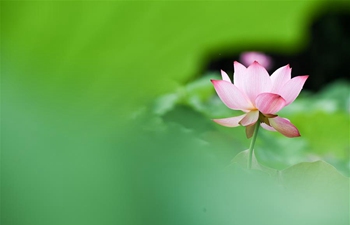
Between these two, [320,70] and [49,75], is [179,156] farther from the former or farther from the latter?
[320,70]

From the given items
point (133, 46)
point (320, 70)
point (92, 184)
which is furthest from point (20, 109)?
point (320, 70)

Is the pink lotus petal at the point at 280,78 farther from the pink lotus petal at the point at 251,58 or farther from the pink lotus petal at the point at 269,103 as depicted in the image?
the pink lotus petal at the point at 251,58

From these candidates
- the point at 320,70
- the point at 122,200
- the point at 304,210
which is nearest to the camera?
the point at 122,200

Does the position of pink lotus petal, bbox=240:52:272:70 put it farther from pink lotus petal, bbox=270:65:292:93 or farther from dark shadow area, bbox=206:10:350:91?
pink lotus petal, bbox=270:65:292:93

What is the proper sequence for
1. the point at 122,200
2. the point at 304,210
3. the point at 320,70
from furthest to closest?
the point at 320,70, the point at 304,210, the point at 122,200

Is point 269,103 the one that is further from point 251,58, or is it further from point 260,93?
point 251,58

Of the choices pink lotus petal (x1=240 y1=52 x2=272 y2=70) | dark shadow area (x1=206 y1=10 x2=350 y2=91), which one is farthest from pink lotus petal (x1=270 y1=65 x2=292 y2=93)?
dark shadow area (x1=206 y1=10 x2=350 y2=91)

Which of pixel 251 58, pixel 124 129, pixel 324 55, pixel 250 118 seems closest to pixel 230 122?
pixel 250 118

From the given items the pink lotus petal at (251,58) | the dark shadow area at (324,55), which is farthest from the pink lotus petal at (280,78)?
the dark shadow area at (324,55)
